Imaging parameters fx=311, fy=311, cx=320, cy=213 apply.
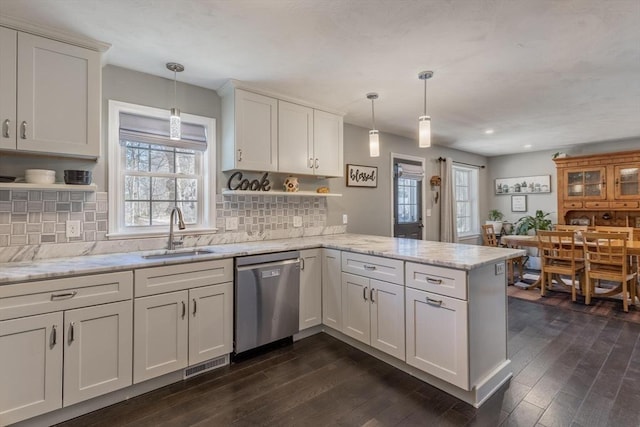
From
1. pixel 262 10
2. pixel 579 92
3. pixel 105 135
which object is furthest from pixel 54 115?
pixel 579 92

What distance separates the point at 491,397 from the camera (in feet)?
6.61

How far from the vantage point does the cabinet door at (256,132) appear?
2846 millimetres

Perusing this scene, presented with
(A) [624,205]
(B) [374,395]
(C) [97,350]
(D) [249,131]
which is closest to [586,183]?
(A) [624,205]

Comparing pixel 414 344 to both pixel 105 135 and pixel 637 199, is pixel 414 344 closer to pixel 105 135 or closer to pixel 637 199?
pixel 105 135

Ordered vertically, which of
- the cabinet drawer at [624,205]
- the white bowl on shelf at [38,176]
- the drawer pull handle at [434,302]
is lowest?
the drawer pull handle at [434,302]

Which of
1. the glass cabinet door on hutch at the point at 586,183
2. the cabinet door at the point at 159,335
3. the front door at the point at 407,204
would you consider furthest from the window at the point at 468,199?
the cabinet door at the point at 159,335

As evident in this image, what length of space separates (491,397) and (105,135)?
3.36 metres

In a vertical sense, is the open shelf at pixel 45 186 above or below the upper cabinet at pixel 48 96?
below

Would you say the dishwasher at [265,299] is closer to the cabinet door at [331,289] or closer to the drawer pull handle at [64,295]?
the cabinet door at [331,289]

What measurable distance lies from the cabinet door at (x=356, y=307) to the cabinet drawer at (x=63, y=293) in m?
1.64

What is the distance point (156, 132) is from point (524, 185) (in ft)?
21.8

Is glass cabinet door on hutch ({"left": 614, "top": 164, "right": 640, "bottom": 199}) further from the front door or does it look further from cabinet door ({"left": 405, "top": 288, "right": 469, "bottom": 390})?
cabinet door ({"left": 405, "top": 288, "right": 469, "bottom": 390})

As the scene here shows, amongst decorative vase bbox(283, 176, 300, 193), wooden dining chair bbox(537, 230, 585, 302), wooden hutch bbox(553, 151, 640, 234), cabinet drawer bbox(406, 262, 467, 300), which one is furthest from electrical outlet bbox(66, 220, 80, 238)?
wooden hutch bbox(553, 151, 640, 234)

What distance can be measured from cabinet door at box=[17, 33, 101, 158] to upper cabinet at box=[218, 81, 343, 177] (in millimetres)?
1018
